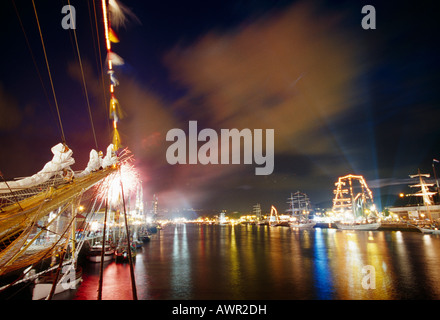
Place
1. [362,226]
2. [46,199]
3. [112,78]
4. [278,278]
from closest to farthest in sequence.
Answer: [46,199]
[112,78]
[278,278]
[362,226]

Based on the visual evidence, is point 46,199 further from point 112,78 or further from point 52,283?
point 52,283

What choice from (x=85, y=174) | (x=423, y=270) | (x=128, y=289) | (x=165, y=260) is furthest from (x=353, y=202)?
(x=85, y=174)

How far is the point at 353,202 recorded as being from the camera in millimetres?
90500

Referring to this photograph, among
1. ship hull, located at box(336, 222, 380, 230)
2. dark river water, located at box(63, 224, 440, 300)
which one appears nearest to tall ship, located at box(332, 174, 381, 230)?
ship hull, located at box(336, 222, 380, 230)

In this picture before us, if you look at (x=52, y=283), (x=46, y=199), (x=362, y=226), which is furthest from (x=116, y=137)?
(x=362, y=226)

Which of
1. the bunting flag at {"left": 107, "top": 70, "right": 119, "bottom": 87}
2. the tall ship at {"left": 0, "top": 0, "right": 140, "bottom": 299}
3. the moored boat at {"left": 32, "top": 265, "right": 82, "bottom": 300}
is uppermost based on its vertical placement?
the bunting flag at {"left": 107, "top": 70, "right": 119, "bottom": 87}

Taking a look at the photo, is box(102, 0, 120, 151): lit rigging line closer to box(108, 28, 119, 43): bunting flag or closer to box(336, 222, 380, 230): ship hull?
box(108, 28, 119, 43): bunting flag

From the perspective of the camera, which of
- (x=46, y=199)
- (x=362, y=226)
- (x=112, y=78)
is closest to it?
(x=46, y=199)

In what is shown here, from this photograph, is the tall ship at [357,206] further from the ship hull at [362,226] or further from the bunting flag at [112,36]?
the bunting flag at [112,36]

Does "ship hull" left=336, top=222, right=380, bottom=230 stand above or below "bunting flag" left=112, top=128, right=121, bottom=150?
below

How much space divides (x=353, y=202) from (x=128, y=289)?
295 ft
